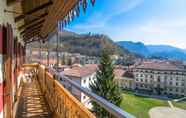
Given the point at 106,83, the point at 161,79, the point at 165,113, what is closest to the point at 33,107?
Answer: the point at 106,83

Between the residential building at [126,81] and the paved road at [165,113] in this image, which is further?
the residential building at [126,81]

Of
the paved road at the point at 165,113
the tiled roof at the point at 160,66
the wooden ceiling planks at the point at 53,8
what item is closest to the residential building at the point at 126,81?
the tiled roof at the point at 160,66

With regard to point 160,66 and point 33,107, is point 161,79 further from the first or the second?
point 33,107

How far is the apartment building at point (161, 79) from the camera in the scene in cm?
3912

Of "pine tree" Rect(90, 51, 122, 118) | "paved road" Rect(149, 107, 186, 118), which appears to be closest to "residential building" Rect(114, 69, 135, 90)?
"paved road" Rect(149, 107, 186, 118)

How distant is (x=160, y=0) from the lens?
2891 inches

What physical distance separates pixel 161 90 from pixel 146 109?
14622mm

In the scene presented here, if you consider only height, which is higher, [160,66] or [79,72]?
[79,72]

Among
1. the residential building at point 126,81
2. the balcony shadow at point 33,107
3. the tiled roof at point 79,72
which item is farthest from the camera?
the residential building at point 126,81

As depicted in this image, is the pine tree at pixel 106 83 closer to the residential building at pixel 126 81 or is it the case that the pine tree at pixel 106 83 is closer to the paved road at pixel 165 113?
the paved road at pixel 165 113

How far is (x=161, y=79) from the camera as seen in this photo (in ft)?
133

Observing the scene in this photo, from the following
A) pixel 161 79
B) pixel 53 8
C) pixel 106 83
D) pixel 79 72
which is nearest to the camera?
pixel 53 8

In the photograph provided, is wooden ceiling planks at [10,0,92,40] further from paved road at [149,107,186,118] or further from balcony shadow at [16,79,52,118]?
paved road at [149,107,186,118]

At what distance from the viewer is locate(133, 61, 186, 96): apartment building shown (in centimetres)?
3912
